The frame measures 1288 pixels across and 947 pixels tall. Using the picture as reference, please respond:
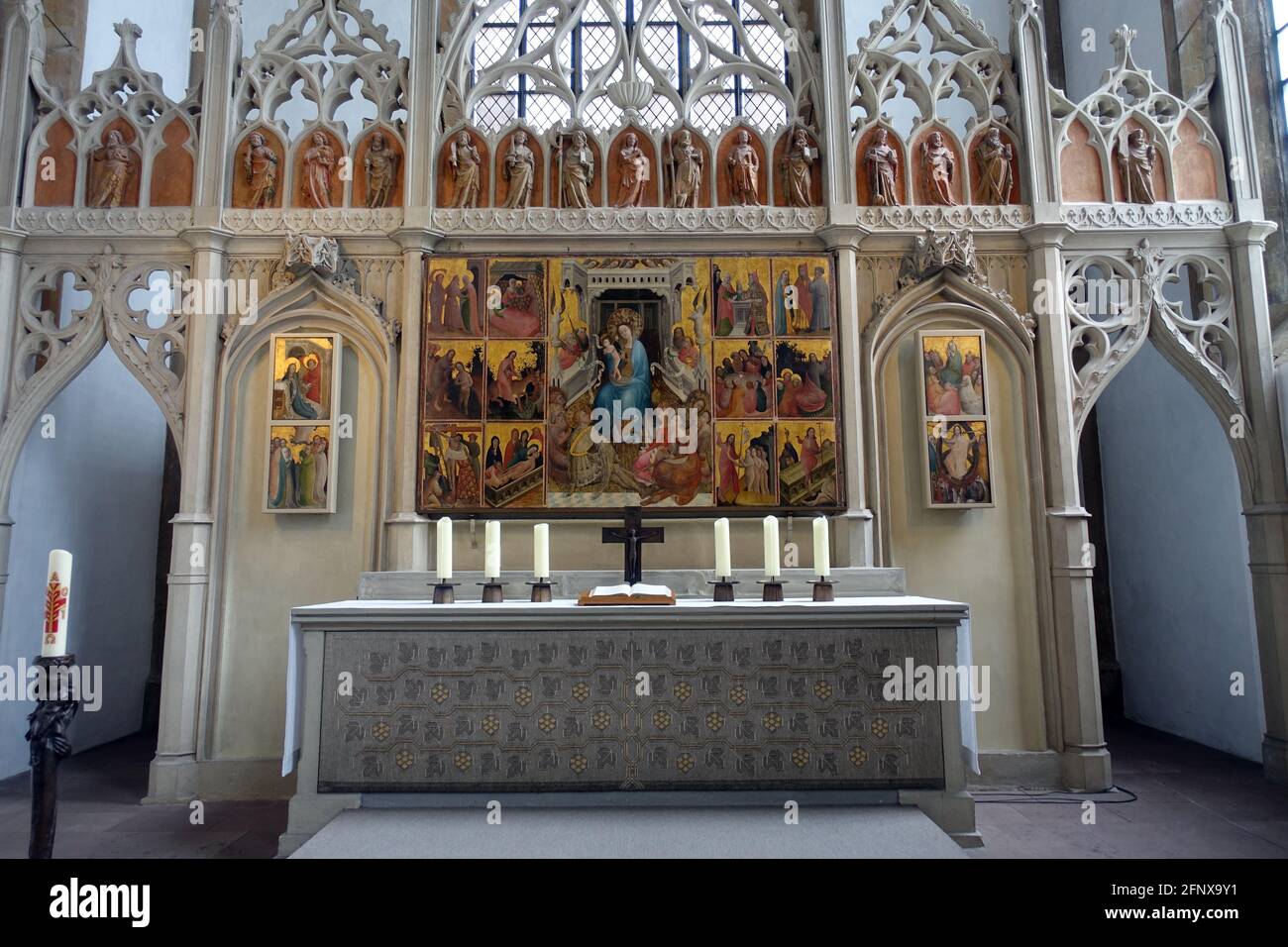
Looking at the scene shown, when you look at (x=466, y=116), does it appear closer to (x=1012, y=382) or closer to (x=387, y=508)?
(x=387, y=508)

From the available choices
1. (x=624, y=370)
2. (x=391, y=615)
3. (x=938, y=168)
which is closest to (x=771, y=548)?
(x=624, y=370)

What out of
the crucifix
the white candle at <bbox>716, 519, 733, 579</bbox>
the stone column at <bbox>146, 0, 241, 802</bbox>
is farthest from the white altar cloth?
the stone column at <bbox>146, 0, 241, 802</bbox>

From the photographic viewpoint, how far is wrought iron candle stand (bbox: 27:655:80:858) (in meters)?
3.19

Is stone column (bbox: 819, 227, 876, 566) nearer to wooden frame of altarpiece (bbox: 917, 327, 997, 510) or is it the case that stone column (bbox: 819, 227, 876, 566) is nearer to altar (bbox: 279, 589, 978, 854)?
wooden frame of altarpiece (bbox: 917, 327, 997, 510)

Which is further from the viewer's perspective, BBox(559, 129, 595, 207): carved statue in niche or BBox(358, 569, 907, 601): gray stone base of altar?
BBox(559, 129, 595, 207): carved statue in niche

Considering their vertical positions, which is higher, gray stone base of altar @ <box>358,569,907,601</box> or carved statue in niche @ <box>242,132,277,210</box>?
carved statue in niche @ <box>242,132,277,210</box>

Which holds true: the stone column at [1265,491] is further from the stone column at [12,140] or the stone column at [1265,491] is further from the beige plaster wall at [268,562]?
the stone column at [12,140]

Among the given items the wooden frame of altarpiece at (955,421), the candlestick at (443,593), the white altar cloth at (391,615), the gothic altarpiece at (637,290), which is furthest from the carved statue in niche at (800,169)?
the candlestick at (443,593)

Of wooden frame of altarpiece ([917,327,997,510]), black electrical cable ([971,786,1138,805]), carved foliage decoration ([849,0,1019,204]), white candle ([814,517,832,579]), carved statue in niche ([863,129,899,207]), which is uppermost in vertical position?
carved foliage decoration ([849,0,1019,204])

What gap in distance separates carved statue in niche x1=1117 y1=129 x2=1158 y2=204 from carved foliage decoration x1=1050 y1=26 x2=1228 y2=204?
0.08ft

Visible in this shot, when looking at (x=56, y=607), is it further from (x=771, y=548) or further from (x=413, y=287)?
(x=413, y=287)

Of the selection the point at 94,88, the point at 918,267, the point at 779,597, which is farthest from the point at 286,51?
the point at 779,597

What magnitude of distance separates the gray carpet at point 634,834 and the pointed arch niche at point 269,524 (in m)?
3.01

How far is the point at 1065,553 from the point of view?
7.19 meters
